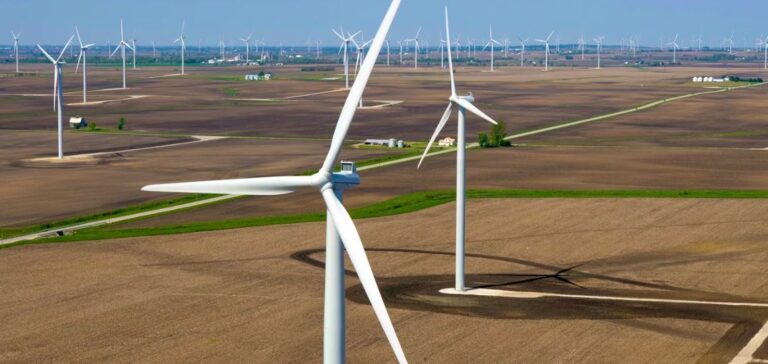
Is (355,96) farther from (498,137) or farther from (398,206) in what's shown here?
(498,137)

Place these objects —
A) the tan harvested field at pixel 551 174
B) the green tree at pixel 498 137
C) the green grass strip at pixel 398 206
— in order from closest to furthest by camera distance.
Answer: the green grass strip at pixel 398 206 < the tan harvested field at pixel 551 174 < the green tree at pixel 498 137

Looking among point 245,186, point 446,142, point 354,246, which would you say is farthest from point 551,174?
point 354,246

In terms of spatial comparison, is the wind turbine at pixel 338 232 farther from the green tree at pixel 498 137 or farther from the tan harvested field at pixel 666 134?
the tan harvested field at pixel 666 134

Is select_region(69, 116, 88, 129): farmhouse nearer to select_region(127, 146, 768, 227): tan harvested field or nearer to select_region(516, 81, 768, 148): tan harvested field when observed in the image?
select_region(516, 81, 768, 148): tan harvested field

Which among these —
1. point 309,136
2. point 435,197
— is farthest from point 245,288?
point 309,136

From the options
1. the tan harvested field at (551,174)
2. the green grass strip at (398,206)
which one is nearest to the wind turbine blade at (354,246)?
the green grass strip at (398,206)
